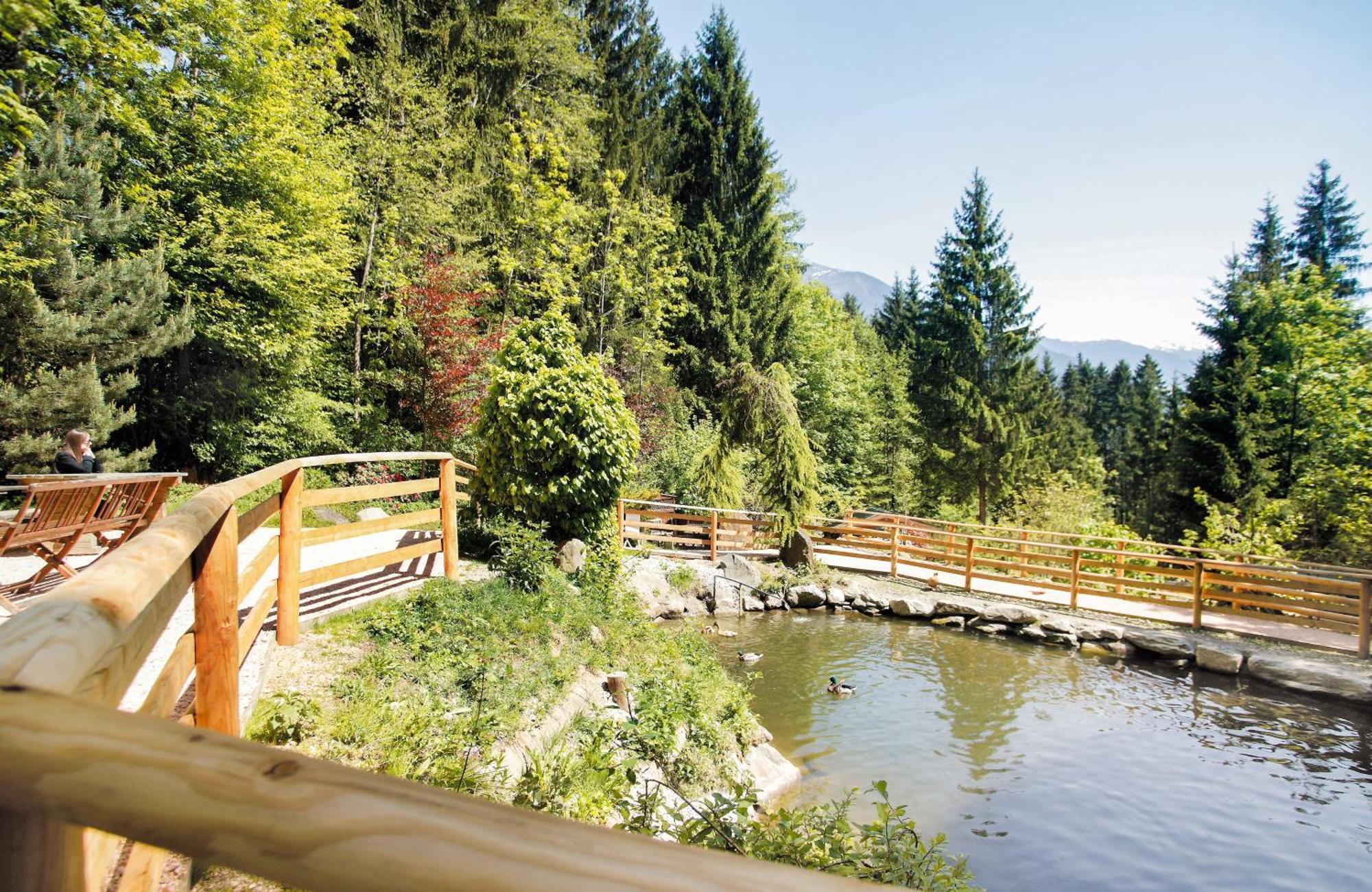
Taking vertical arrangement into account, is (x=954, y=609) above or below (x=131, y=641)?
below

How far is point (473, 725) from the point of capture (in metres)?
3.67

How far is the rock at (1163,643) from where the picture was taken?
9281 mm

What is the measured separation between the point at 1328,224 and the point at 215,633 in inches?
1253

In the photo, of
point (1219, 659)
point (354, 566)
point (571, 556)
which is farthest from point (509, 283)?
point (1219, 659)

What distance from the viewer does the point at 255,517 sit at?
2.90 meters

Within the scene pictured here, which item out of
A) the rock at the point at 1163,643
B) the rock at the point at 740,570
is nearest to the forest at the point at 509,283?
the rock at the point at 740,570

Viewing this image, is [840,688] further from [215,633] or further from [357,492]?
[215,633]

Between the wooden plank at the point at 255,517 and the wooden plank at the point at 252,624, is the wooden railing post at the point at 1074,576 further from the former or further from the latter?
the wooden plank at the point at 255,517

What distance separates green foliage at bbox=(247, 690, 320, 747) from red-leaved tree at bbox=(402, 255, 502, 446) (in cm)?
1148

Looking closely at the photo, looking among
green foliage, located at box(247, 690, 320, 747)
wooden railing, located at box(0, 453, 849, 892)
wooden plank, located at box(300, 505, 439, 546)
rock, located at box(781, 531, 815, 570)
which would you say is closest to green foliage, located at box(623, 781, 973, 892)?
green foliage, located at box(247, 690, 320, 747)

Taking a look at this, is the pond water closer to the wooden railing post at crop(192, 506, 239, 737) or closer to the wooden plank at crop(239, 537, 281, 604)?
the wooden plank at crop(239, 537, 281, 604)

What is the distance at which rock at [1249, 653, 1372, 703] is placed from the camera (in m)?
7.95

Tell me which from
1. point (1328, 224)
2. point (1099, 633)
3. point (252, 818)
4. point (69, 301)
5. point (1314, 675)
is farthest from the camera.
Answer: point (1328, 224)

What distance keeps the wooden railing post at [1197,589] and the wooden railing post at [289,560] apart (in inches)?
464
